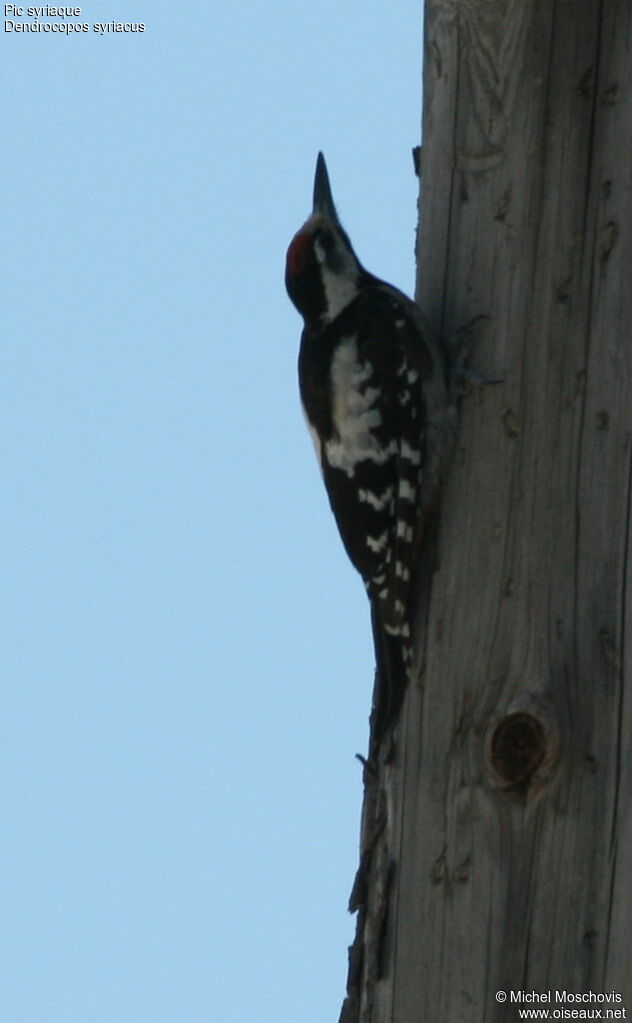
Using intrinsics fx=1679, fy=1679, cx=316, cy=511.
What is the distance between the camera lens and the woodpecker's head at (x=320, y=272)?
4.38 metres

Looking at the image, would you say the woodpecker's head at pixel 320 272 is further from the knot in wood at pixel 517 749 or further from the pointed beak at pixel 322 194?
the knot in wood at pixel 517 749

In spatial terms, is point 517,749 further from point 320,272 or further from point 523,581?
point 320,272

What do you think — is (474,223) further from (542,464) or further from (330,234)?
(330,234)

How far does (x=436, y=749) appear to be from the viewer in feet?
10.8

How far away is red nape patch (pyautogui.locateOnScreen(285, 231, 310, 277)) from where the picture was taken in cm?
441

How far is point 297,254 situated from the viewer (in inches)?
174

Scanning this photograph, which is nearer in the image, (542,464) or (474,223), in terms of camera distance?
(542,464)

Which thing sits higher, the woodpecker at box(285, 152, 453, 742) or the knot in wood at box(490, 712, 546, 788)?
the woodpecker at box(285, 152, 453, 742)

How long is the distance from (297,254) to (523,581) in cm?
151

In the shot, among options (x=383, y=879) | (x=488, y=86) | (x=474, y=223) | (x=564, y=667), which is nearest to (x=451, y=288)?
(x=474, y=223)

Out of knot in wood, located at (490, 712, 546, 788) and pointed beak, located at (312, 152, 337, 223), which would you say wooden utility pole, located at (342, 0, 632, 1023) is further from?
pointed beak, located at (312, 152, 337, 223)

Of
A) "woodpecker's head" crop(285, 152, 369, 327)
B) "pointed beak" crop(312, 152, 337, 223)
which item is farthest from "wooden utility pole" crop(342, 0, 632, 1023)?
"pointed beak" crop(312, 152, 337, 223)

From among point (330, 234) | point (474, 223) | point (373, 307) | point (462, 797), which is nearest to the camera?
point (462, 797)

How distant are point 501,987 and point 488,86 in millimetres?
1871
